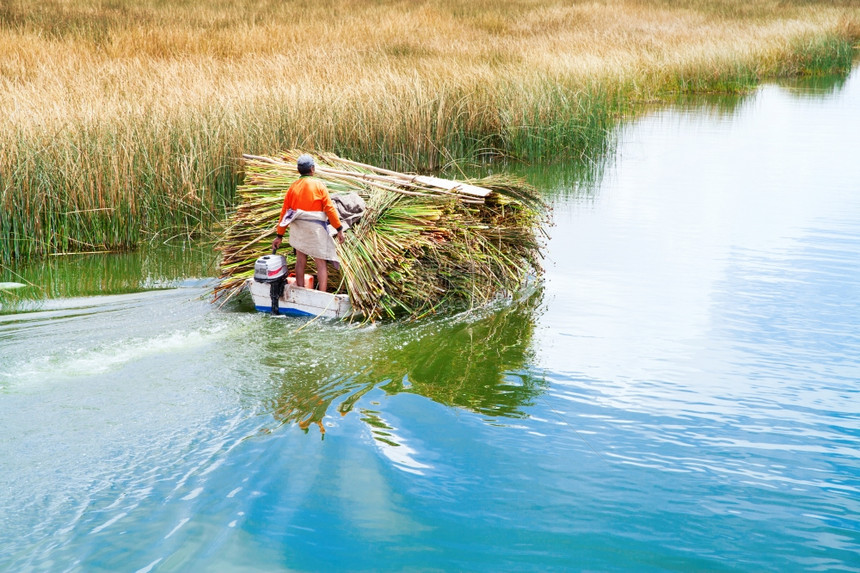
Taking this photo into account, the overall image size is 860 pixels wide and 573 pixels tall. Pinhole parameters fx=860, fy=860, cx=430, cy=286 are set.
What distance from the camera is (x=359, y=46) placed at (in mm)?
19188

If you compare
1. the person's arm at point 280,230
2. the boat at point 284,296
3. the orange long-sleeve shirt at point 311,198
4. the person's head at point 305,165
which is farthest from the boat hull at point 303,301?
the person's head at point 305,165

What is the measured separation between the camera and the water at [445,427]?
15.4 feet

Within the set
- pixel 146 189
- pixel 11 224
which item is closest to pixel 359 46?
pixel 146 189

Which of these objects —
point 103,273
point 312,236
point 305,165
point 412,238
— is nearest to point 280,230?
point 312,236

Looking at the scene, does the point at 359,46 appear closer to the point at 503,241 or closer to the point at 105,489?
the point at 503,241

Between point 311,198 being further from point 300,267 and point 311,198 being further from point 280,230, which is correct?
point 300,267

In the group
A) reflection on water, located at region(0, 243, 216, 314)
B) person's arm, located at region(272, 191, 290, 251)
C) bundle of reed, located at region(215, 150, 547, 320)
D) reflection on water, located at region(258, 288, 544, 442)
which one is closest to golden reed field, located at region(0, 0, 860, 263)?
reflection on water, located at region(0, 243, 216, 314)

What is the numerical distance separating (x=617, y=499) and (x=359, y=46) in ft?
51.7

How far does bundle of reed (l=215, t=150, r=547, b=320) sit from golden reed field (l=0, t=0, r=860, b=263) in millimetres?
2265

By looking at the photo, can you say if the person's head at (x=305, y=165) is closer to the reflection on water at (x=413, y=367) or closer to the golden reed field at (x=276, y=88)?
the reflection on water at (x=413, y=367)

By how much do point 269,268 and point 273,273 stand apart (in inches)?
3.3

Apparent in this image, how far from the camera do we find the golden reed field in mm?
10312

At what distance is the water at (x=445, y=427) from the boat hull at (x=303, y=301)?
206mm

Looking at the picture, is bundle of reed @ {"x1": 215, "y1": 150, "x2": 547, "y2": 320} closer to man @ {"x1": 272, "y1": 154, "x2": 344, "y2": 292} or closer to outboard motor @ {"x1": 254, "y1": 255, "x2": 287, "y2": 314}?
man @ {"x1": 272, "y1": 154, "x2": 344, "y2": 292}
